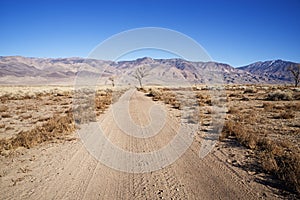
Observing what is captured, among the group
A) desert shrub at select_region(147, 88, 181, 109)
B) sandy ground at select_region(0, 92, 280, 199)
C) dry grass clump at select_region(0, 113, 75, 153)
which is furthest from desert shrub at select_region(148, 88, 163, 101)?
sandy ground at select_region(0, 92, 280, 199)

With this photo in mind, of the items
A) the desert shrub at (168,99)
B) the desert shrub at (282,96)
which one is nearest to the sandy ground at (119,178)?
the desert shrub at (168,99)

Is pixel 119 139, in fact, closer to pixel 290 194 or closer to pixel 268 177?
pixel 268 177

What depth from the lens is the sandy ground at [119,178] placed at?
4.71m

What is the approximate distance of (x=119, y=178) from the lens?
5.49 m

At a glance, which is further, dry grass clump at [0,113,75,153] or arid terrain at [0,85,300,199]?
dry grass clump at [0,113,75,153]

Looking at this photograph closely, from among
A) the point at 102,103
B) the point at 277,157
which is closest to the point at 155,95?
the point at 102,103

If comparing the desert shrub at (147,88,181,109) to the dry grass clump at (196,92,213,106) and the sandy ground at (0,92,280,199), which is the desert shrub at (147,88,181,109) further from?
the sandy ground at (0,92,280,199)

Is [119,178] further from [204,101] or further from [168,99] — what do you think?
[168,99]

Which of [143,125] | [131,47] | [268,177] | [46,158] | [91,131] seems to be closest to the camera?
[268,177]

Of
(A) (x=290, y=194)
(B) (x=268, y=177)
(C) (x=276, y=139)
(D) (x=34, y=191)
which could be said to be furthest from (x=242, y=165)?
(D) (x=34, y=191)

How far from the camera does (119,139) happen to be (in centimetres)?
901

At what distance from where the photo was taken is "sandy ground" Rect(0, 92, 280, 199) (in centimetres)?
471

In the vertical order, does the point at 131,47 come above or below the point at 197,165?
above

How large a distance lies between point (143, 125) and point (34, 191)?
7.06 metres
